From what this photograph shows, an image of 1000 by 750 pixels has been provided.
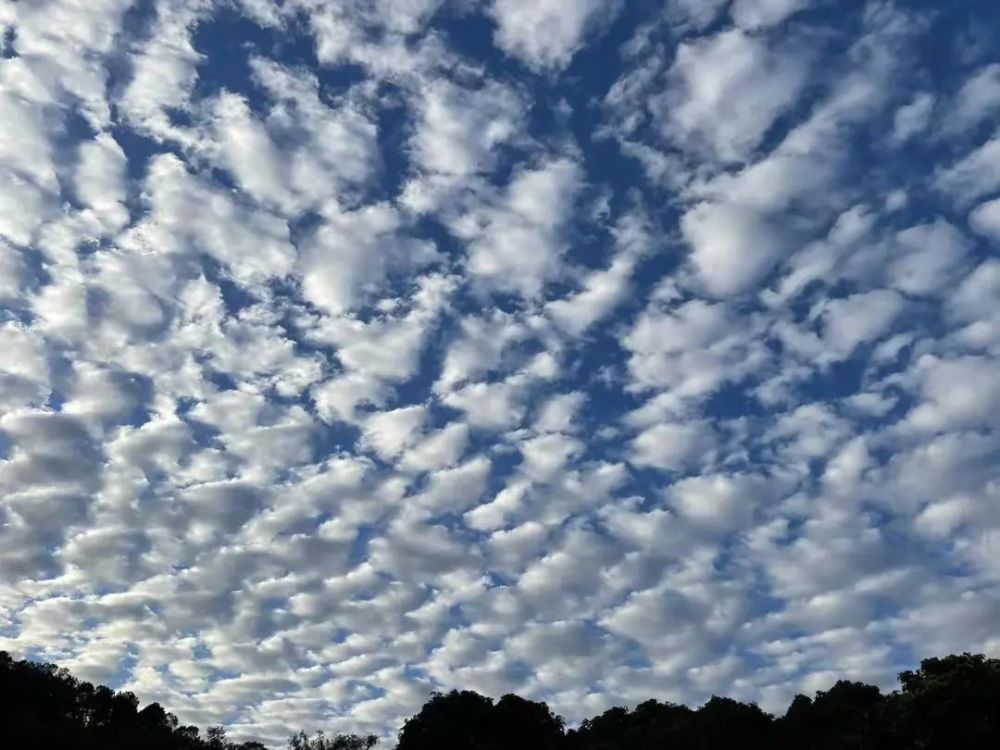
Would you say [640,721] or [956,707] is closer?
[956,707]

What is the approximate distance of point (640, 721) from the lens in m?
110

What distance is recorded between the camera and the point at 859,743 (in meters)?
72.5

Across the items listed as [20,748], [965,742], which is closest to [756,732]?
[965,742]

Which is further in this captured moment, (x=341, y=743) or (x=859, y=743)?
(x=341, y=743)

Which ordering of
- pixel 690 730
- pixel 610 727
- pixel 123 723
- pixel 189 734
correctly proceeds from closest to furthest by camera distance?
1. pixel 690 730
2. pixel 610 727
3. pixel 123 723
4. pixel 189 734

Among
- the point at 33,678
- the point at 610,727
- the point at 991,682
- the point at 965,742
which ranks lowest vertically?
the point at 965,742

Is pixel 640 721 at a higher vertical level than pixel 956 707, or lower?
higher

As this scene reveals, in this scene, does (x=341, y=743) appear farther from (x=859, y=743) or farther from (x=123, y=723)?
(x=859, y=743)

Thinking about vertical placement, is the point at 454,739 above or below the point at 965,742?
above

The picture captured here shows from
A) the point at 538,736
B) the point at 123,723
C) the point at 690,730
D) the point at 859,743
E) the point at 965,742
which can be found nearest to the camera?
the point at 965,742

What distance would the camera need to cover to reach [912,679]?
65.9 meters

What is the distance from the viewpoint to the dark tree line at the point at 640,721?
204 feet

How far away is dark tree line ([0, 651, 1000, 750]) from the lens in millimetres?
62250

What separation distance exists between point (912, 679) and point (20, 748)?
89.7 m
